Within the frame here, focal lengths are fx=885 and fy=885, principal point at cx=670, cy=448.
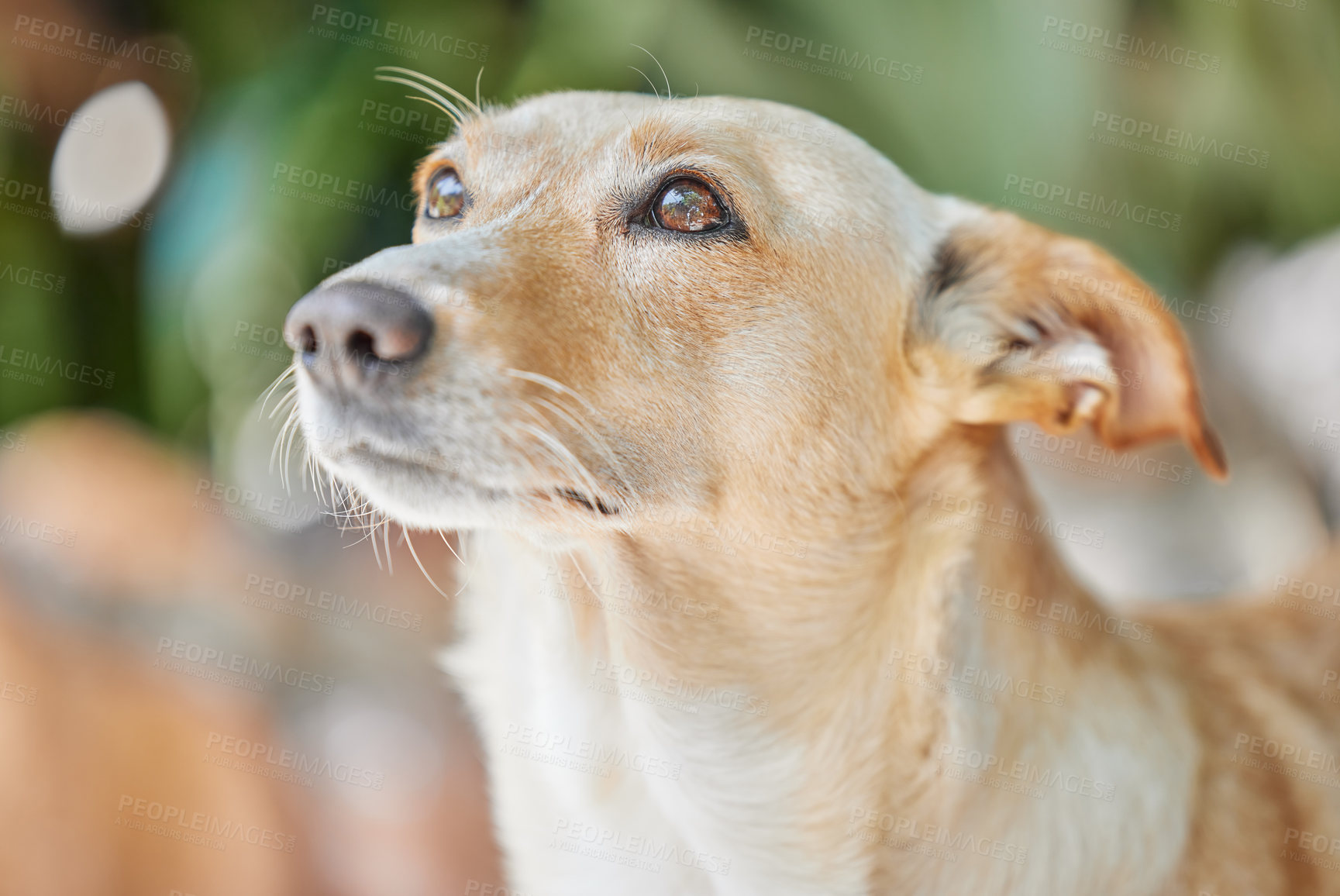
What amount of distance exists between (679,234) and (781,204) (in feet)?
0.44

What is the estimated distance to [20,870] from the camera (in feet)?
6.15

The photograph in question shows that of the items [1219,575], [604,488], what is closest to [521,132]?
[604,488]

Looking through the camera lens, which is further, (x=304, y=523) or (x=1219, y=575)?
(x=1219, y=575)

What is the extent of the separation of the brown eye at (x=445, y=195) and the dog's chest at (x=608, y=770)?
48 centimetres

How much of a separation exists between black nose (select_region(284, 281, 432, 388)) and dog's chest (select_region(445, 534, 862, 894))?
0.39 m

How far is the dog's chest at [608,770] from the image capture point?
1186mm

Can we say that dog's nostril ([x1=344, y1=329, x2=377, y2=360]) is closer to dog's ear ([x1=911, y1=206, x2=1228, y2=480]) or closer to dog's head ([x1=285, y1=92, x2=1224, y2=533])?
dog's head ([x1=285, y1=92, x2=1224, y2=533])

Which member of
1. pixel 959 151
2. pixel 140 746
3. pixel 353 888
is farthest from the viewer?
pixel 959 151

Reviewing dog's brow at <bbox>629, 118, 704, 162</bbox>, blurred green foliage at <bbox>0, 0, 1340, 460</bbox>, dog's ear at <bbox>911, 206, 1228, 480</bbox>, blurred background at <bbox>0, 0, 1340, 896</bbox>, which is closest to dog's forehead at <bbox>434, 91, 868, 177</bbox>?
dog's brow at <bbox>629, 118, 704, 162</bbox>

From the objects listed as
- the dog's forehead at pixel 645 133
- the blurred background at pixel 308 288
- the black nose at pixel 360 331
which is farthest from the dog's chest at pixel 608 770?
the blurred background at pixel 308 288

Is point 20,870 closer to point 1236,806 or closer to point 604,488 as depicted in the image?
point 604,488

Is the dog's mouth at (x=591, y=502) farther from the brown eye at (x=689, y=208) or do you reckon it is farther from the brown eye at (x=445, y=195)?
the brown eye at (x=445, y=195)

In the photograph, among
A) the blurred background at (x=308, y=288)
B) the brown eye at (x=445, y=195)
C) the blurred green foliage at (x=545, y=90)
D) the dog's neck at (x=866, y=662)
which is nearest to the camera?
the dog's neck at (x=866, y=662)

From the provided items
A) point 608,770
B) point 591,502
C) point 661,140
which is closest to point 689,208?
point 661,140
